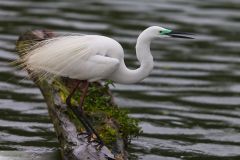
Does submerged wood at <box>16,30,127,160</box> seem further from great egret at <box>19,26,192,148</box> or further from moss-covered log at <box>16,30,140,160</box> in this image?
great egret at <box>19,26,192,148</box>

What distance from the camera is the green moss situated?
9.35 metres

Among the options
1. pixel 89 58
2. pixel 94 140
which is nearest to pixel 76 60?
pixel 89 58

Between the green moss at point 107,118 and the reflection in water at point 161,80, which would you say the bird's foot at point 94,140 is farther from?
Result: the reflection in water at point 161,80

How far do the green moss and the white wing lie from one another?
0.63 m

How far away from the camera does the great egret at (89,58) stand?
890 centimetres

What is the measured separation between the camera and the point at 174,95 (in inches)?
539

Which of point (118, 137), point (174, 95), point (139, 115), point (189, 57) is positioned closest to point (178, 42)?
point (189, 57)

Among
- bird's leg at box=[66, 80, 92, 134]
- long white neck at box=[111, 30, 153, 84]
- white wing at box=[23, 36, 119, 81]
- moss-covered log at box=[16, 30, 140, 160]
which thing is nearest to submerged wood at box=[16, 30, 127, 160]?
moss-covered log at box=[16, 30, 140, 160]

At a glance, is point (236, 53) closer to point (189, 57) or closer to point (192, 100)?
point (189, 57)

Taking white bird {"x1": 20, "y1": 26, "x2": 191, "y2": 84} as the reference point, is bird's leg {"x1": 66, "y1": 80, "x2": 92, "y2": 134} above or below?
below

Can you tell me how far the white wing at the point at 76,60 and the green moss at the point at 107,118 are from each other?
2.06 feet

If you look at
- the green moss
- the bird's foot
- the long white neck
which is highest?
the long white neck

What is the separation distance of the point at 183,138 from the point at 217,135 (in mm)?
545

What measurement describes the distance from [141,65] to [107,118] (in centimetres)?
85
